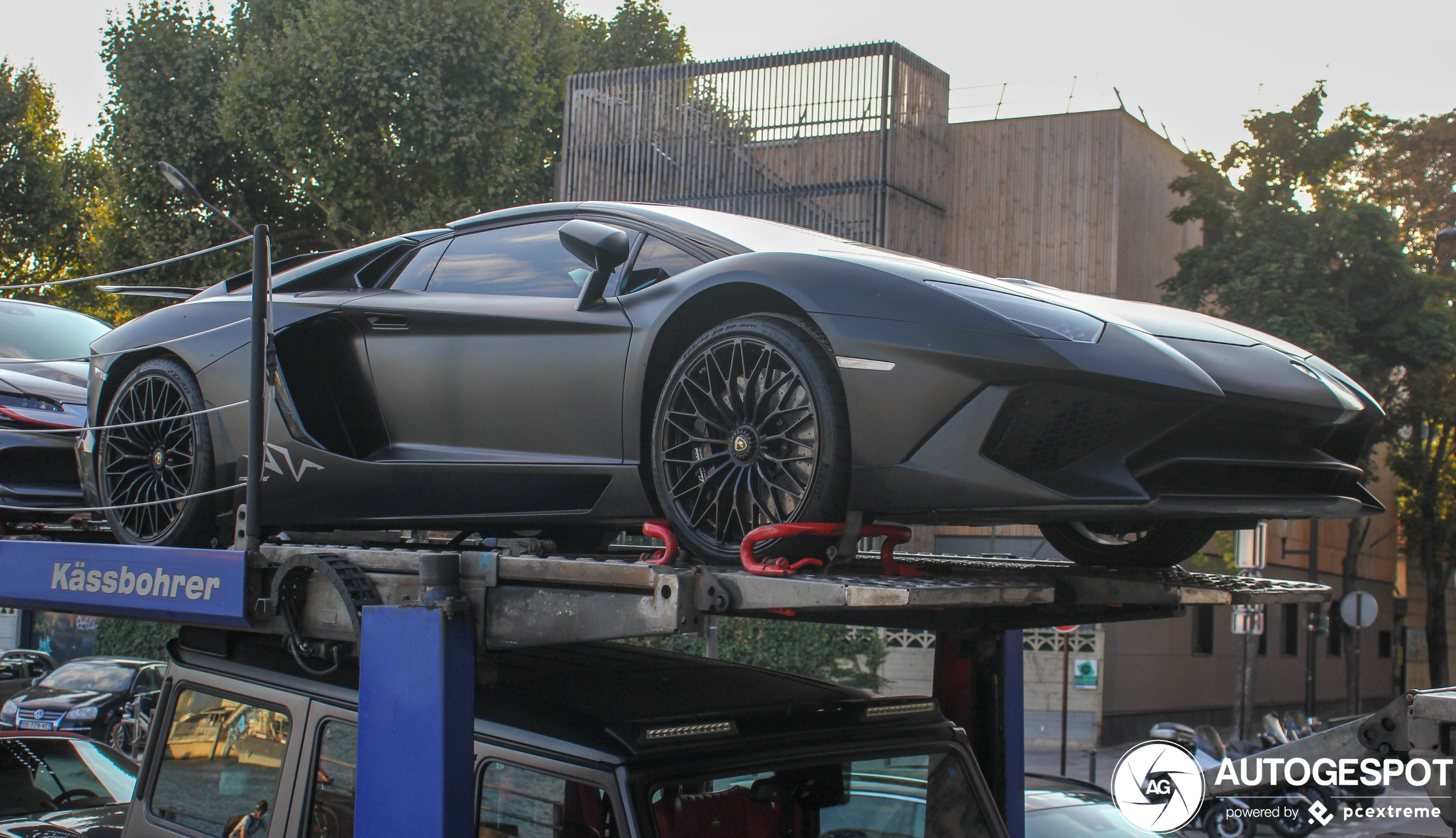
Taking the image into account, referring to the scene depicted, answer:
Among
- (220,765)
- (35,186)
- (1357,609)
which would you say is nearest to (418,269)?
(220,765)

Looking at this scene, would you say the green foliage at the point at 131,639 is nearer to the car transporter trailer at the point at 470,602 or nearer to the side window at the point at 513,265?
the side window at the point at 513,265

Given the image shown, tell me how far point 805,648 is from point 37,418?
14355mm

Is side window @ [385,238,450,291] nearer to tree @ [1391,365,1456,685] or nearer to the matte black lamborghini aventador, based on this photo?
the matte black lamborghini aventador

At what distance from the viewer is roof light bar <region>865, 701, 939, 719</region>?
339 centimetres

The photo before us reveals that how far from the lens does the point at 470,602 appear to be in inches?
110

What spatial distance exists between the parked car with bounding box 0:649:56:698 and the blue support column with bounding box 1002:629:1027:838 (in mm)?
17182

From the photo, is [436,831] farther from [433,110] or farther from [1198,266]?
[1198,266]

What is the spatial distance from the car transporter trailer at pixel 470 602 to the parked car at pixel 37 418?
1.12 meters

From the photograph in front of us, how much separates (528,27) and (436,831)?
19095 mm

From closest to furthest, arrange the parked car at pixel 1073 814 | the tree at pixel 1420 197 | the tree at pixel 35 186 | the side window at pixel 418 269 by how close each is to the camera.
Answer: the side window at pixel 418 269
the parked car at pixel 1073 814
the tree at pixel 1420 197
the tree at pixel 35 186

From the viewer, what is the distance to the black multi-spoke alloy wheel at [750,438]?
3020 mm

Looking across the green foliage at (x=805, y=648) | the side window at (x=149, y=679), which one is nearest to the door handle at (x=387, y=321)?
the side window at (x=149, y=679)

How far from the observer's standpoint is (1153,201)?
22062 millimetres

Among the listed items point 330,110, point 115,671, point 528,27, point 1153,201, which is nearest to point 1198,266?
point 1153,201
